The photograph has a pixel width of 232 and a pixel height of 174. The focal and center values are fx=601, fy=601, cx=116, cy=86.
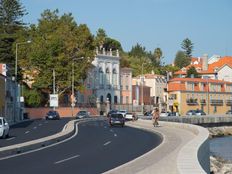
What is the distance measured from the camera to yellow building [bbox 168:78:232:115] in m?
133

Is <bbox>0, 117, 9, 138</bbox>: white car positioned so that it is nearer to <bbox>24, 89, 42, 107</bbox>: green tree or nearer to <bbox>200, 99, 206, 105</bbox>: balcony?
<bbox>24, 89, 42, 107</bbox>: green tree

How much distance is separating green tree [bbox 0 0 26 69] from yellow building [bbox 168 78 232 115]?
3740 centimetres

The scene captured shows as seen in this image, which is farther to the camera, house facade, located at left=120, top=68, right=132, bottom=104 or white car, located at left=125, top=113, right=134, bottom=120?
house facade, located at left=120, top=68, right=132, bottom=104

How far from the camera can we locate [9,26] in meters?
115

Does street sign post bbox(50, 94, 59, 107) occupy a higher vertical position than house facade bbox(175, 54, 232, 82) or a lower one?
lower

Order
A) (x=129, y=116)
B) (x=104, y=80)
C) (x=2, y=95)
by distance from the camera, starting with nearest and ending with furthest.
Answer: (x=2, y=95) < (x=129, y=116) < (x=104, y=80)

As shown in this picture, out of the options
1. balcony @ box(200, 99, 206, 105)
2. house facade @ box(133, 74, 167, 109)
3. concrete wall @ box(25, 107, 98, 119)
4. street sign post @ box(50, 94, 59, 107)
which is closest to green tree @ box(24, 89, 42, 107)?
concrete wall @ box(25, 107, 98, 119)

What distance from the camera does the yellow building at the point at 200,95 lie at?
436 feet

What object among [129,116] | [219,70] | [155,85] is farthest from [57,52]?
[219,70]

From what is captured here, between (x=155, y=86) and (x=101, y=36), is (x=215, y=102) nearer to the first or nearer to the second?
(x=155, y=86)

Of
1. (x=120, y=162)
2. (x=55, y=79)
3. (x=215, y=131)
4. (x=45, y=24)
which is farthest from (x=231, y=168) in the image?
(x=45, y=24)

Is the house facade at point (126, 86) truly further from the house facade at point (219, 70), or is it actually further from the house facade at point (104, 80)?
the house facade at point (219, 70)

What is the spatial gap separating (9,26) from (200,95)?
4767cm

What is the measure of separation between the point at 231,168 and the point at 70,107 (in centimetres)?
7415
